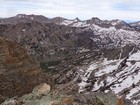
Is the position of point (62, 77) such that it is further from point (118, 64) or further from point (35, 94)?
point (35, 94)

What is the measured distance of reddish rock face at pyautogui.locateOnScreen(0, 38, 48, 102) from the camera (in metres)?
32.4

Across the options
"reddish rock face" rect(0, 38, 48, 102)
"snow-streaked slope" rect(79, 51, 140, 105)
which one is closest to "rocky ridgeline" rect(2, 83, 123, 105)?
"reddish rock face" rect(0, 38, 48, 102)

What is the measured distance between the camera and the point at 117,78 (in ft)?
272

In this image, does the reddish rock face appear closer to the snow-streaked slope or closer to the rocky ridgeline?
the rocky ridgeline

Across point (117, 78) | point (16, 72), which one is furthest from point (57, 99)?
point (117, 78)

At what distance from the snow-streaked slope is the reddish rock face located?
21502 mm

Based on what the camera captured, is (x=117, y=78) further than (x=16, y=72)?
Yes

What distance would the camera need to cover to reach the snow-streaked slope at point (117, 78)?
6811 cm

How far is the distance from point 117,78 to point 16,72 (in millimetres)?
50444

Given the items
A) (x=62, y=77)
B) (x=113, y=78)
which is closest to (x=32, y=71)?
(x=113, y=78)

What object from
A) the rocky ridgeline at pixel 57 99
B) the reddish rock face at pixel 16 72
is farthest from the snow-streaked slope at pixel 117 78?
the rocky ridgeline at pixel 57 99

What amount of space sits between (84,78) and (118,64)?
35.9 feet

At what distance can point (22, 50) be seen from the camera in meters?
42.9

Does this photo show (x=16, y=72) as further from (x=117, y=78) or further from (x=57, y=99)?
(x=117, y=78)
